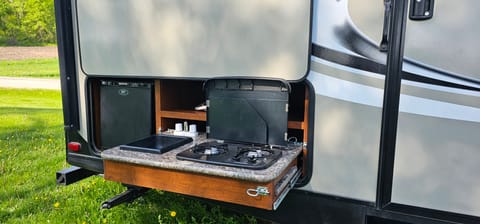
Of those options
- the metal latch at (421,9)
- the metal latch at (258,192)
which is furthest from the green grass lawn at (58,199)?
the metal latch at (421,9)

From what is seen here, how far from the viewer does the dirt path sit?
43.5 feet

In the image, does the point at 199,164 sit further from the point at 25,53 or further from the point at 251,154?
the point at 25,53

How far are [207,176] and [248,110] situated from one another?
1.52ft

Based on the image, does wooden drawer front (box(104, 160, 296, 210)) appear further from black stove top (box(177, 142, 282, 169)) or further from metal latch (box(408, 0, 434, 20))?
metal latch (box(408, 0, 434, 20))

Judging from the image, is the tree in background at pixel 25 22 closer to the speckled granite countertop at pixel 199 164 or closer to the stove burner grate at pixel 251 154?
the speckled granite countertop at pixel 199 164

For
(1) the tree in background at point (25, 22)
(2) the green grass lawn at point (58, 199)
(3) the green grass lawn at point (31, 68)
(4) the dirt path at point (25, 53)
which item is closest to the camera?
(2) the green grass lawn at point (58, 199)

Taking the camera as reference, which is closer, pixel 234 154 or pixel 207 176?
pixel 207 176

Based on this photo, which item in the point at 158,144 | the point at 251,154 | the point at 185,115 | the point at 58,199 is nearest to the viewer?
the point at 251,154

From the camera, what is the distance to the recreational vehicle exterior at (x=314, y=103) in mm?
1352

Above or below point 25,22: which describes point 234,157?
below

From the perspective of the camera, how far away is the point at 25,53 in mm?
13742

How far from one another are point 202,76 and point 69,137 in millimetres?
1171

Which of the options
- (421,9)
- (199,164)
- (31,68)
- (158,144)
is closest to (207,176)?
(199,164)

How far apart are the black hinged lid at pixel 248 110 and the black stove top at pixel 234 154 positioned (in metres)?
0.07
